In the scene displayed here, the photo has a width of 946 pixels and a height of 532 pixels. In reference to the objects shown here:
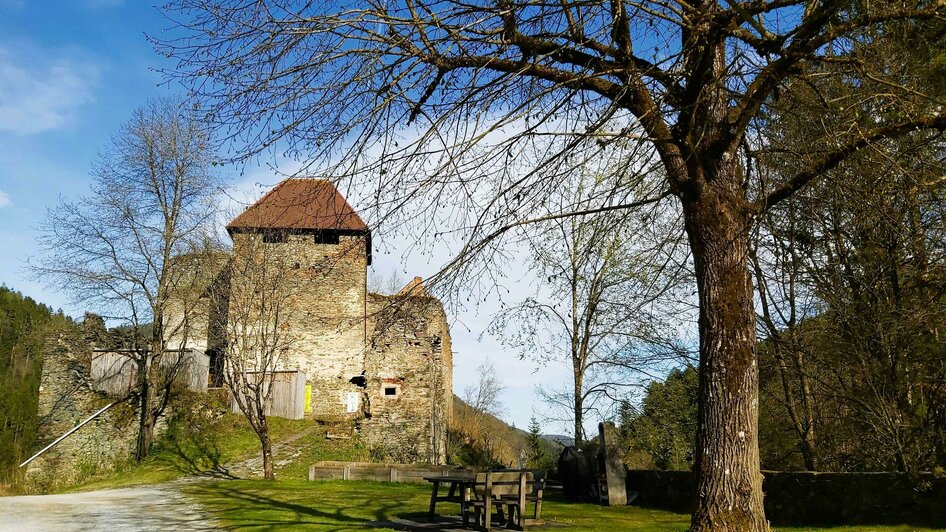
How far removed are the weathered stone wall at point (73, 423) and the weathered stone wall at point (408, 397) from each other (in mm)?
7543

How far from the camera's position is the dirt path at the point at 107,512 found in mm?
10402

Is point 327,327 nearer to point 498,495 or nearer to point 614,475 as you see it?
point 614,475

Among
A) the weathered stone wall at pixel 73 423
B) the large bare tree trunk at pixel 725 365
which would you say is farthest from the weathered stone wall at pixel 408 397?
the large bare tree trunk at pixel 725 365

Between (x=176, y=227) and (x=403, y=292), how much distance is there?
1877cm

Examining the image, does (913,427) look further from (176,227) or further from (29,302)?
(29,302)

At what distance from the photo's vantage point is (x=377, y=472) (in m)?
17.9

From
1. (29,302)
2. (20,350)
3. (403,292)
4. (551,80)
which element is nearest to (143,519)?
(403,292)

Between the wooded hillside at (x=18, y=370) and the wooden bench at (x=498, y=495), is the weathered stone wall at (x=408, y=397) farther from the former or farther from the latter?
the wooden bench at (x=498, y=495)

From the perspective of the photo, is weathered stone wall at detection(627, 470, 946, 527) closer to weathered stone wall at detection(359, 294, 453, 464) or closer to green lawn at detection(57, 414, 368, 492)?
green lawn at detection(57, 414, 368, 492)

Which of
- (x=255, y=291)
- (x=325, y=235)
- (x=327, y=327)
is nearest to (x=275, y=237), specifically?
(x=255, y=291)

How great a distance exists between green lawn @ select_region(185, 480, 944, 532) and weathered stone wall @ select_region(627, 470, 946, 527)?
328 millimetres

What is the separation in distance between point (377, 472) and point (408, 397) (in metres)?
7.61

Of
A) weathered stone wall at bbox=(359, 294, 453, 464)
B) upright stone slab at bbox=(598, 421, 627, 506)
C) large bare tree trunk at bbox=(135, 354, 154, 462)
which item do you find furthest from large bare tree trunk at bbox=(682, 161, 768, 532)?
large bare tree trunk at bbox=(135, 354, 154, 462)

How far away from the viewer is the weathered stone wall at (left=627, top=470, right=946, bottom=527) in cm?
898
